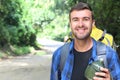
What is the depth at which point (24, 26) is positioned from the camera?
111 feet

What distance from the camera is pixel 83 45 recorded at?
10.4ft

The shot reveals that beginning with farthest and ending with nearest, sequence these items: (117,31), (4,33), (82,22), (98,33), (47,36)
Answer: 1. (47,36)
2. (4,33)
3. (117,31)
4. (98,33)
5. (82,22)

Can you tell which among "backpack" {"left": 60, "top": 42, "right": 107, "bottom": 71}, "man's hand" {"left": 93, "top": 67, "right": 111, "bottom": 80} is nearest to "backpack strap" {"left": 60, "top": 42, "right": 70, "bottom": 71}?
"backpack" {"left": 60, "top": 42, "right": 107, "bottom": 71}

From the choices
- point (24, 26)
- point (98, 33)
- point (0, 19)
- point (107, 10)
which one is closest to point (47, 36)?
point (24, 26)

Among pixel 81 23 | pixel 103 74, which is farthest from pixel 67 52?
pixel 103 74

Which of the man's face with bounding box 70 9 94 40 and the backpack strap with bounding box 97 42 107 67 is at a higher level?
the man's face with bounding box 70 9 94 40

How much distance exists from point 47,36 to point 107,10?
62710mm

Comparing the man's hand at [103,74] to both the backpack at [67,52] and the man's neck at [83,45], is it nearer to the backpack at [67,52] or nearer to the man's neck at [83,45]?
the backpack at [67,52]

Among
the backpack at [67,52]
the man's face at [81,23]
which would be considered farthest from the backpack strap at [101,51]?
the man's face at [81,23]

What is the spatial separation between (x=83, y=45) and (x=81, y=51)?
5 centimetres

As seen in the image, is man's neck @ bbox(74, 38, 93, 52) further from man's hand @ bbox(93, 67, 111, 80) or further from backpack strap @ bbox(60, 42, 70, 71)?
man's hand @ bbox(93, 67, 111, 80)

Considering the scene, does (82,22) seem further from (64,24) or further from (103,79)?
(64,24)

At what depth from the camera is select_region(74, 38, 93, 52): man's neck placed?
10.4 ft

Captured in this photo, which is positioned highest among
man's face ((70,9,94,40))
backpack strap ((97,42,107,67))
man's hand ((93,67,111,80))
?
man's face ((70,9,94,40))
